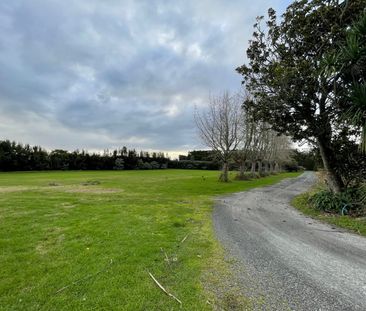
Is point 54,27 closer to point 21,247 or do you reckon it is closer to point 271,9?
point 271,9

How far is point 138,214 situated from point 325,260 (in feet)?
18.8

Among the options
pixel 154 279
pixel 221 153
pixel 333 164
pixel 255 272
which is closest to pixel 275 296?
pixel 255 272

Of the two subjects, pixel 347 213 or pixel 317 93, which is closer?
→ pixel 347 213

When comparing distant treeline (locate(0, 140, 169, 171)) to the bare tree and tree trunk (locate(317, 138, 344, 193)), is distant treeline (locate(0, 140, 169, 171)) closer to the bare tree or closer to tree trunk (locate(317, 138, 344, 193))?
the bare tree

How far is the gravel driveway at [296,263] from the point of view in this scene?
300cm

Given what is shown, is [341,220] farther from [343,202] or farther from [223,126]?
[223,126]

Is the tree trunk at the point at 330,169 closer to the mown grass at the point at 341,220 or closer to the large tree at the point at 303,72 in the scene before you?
the large tree at the point at 303,72

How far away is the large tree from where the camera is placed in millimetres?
9055

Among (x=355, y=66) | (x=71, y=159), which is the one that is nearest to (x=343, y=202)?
(x=355, y=66)

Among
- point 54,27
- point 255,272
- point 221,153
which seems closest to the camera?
point 255,272

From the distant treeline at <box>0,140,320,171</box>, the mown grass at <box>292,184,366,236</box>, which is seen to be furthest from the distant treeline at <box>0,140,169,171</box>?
the mown grass at <box>292,184,366,236</box>

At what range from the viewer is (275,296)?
3.06 metres

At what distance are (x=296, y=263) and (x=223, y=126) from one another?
20708 mm

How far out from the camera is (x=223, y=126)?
2419 cm
